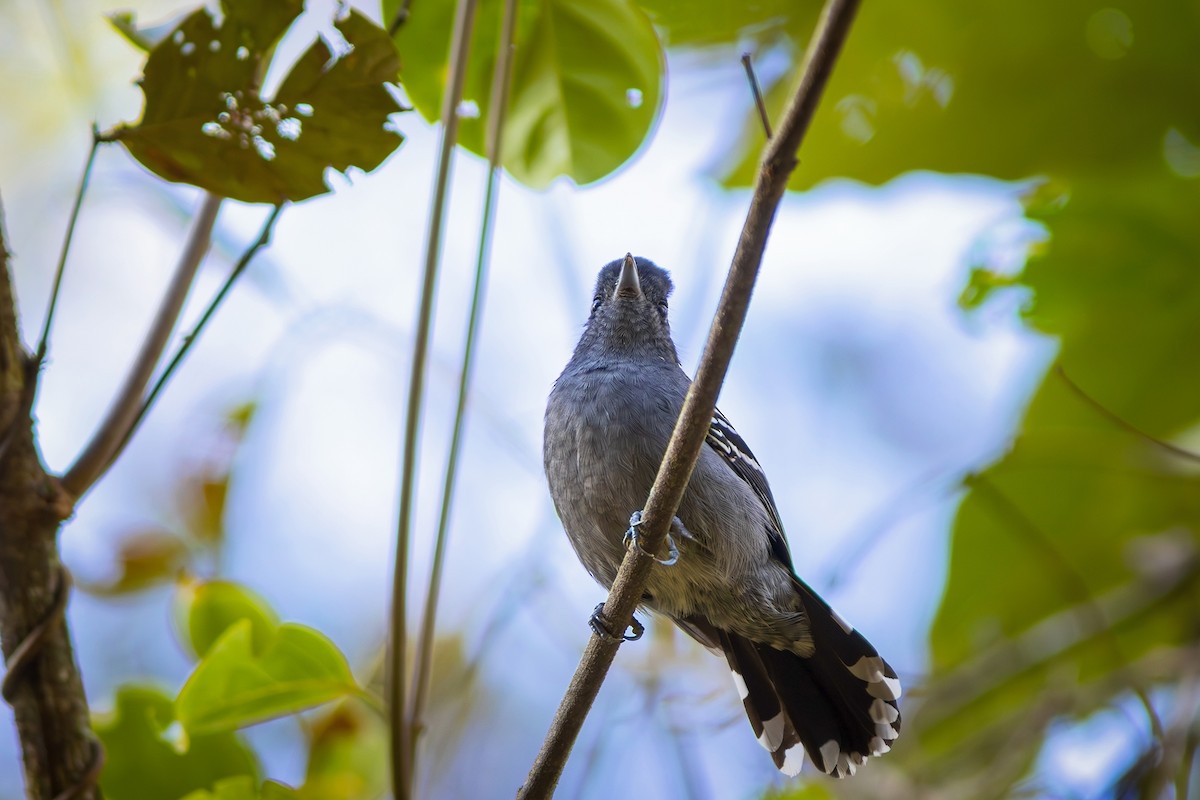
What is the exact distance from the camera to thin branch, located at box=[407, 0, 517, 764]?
6.77 feet

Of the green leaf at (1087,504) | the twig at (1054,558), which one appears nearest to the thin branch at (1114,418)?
the green leaf at (1087,504)

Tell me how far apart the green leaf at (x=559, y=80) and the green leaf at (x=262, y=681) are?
1.31 metres

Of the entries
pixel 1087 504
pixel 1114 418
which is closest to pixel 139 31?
pixel 1114 418

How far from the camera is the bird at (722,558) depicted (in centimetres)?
250

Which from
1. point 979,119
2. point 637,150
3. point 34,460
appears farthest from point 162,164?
point 979,119

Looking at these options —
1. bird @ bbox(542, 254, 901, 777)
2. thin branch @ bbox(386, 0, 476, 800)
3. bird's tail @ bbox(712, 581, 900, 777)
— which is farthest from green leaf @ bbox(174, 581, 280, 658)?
bird's tail @ bbox(712, 581, 900, 777)

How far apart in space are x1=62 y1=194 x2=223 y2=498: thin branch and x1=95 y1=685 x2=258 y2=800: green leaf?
0.59m

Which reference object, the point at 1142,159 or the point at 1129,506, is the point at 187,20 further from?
the point at 1129,506

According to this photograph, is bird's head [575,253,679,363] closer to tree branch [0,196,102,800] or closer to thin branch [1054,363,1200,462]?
thin branch [1054,363,1200,462]

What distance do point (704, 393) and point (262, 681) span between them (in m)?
1.28

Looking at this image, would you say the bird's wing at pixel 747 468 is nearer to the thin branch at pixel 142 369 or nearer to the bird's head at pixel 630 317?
the bird's head at pixel 630 317

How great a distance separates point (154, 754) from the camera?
7.32ft

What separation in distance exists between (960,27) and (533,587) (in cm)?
227

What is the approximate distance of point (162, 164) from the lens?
2.00 m
